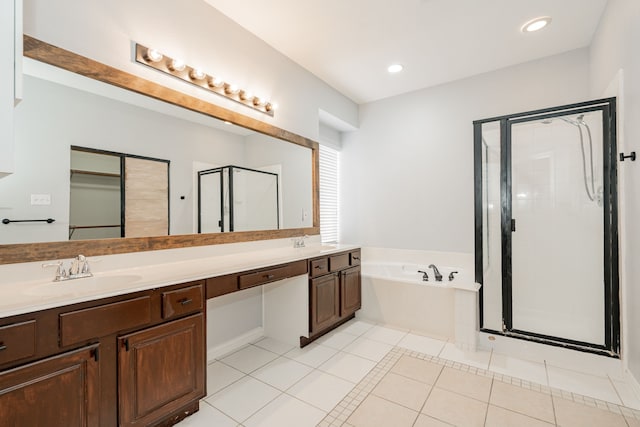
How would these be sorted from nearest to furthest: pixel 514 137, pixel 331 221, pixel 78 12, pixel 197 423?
pixel 78 12, pixel 197 423, pixel 514 137, pixel 331 221

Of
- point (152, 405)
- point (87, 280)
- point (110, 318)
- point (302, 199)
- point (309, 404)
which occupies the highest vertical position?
point (302, 199)

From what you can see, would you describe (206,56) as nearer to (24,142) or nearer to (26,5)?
(26,5)

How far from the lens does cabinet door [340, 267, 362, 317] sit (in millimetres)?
2995

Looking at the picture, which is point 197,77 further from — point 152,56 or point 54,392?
point 54,392

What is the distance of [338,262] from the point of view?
116 inches

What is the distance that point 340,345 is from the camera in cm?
270

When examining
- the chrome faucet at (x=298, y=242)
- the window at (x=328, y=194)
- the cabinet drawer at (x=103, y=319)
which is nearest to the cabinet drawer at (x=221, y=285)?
the cabinet drawer at (x=103, y=319)

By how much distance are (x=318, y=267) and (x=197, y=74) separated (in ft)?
5.86

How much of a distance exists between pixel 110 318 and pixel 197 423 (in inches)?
33.5

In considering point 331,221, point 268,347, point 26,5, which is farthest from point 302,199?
point 26,5

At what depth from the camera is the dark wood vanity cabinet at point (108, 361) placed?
3.66ft

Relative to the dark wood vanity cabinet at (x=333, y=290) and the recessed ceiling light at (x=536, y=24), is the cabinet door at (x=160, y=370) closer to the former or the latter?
the dark wood vanity cabinet at (x=333, y=290)

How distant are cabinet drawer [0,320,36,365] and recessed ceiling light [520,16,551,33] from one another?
3.63 m

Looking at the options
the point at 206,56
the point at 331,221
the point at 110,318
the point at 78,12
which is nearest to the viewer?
the point at 110,318
